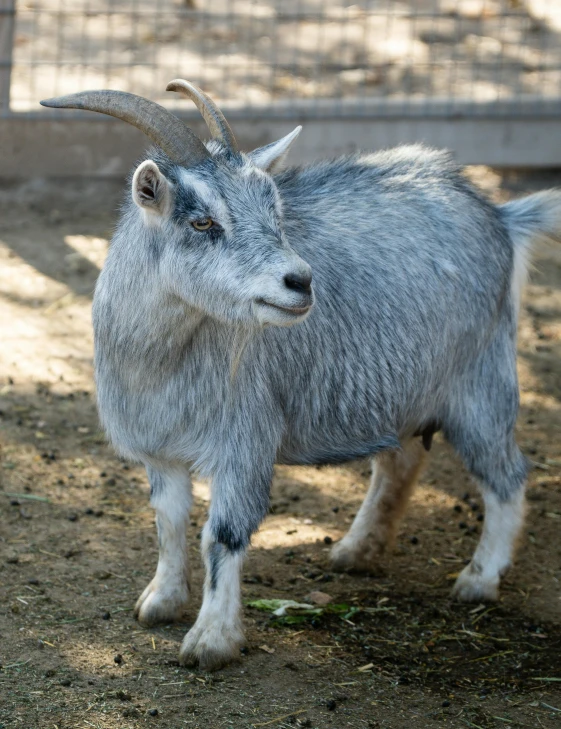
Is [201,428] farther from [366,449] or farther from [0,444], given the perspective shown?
[0,444]

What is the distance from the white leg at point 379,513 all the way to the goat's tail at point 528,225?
0.93m

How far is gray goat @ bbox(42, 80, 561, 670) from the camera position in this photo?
3635 mm

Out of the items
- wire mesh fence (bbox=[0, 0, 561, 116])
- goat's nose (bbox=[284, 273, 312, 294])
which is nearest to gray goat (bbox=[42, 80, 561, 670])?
goat's nose (bbox=[284, 273, 312, 294])

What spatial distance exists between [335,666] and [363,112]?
554 centimetres

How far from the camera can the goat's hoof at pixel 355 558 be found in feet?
15.8

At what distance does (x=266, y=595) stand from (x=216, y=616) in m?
0.68

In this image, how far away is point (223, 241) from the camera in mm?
3604

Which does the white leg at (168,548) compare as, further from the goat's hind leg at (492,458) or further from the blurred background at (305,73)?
the blurred background at (305,73)

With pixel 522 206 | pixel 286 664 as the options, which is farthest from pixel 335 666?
pixel 522 206

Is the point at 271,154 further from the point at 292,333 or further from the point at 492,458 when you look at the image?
the point at 492,458

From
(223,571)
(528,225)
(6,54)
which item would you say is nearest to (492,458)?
(528,225)

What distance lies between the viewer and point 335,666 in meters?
4.03

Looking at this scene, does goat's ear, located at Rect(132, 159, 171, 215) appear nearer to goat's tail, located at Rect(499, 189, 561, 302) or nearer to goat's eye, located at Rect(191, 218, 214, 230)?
goat's eye, located at Rect(191, 218, 214, 230)

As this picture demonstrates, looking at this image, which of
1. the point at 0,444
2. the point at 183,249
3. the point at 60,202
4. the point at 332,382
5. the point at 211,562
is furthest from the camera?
the point at 60,202
